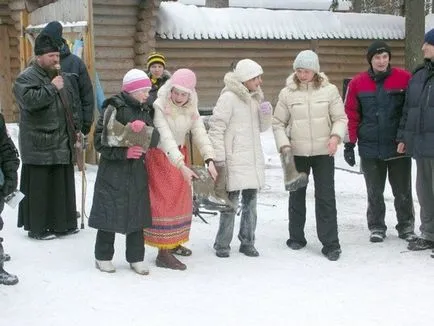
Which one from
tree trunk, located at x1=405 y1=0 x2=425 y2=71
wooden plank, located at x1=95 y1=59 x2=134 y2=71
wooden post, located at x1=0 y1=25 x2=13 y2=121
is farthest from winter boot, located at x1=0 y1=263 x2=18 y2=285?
tree trunk, located at x1=405 y1=0 x2=425 y2=71

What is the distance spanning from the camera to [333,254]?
232 inches

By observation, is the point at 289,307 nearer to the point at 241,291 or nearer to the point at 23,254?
the point at 241,291

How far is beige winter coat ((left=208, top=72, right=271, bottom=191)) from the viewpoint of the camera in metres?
5.69

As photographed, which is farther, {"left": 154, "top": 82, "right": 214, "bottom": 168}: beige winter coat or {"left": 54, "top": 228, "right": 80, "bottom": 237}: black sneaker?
{"left": 54, "top": 228, "right": 80, "bottom": 237}: black sneaker

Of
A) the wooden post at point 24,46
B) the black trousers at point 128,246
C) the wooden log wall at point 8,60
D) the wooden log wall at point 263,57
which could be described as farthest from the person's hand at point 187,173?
the wooden log wall at point 8,60

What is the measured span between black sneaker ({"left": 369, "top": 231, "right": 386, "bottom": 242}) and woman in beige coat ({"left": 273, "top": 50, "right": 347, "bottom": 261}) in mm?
603

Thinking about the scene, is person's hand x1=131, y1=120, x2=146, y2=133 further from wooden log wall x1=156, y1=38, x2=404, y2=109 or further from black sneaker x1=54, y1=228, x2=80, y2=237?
wooden log wall x1=156, y1=38, x2=404, y2=109

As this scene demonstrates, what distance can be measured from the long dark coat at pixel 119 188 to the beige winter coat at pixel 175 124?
186 mm

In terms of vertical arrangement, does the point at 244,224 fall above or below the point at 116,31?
below

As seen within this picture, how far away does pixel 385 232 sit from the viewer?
6578 millimetres

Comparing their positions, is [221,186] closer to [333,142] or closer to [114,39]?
[333,142]

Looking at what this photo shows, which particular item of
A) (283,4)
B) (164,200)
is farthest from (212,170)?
(283,4)

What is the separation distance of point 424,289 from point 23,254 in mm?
3193

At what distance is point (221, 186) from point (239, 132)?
0.46m
